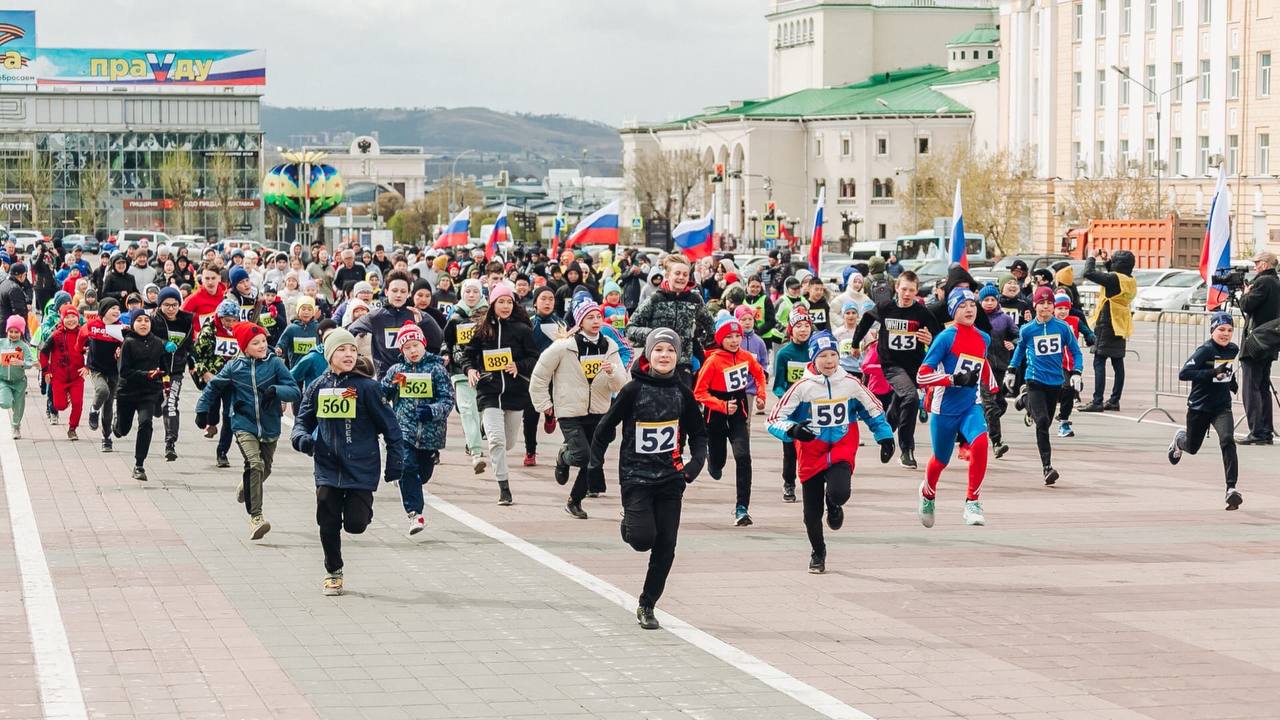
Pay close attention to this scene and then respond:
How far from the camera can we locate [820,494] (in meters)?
12.2

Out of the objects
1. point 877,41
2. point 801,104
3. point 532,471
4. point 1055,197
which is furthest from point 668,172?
point 532,471

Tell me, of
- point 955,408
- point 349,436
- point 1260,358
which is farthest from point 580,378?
point 1260,358

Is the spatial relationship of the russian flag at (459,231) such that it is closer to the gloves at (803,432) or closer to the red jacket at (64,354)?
the red jacket at (64,354)

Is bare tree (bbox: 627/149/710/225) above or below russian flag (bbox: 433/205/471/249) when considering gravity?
above

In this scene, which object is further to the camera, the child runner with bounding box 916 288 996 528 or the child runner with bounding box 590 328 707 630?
the child runner with bounding box 916 288 996 528

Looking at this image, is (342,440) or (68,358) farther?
(68,358)

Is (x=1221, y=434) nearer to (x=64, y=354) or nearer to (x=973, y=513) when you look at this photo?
(x=973, y=513)

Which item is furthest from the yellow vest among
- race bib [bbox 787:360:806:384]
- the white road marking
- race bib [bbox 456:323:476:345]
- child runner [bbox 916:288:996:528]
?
the white road marking

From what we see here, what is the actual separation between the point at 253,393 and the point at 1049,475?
6964 millimetres

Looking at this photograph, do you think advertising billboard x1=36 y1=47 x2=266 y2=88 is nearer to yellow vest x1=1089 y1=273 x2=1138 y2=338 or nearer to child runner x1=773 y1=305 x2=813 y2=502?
yellow vest x1=1089 y1=273 x2=1138 y2=338

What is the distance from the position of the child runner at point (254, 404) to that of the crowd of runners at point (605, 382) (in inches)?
0.7

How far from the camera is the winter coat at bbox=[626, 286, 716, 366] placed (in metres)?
15.9

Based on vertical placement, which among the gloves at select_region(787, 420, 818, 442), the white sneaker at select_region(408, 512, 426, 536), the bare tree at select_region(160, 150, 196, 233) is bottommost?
the white sneaker at select_region(408, 512, 426, 536)

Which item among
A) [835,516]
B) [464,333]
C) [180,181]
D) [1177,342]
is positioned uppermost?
[180,181]
